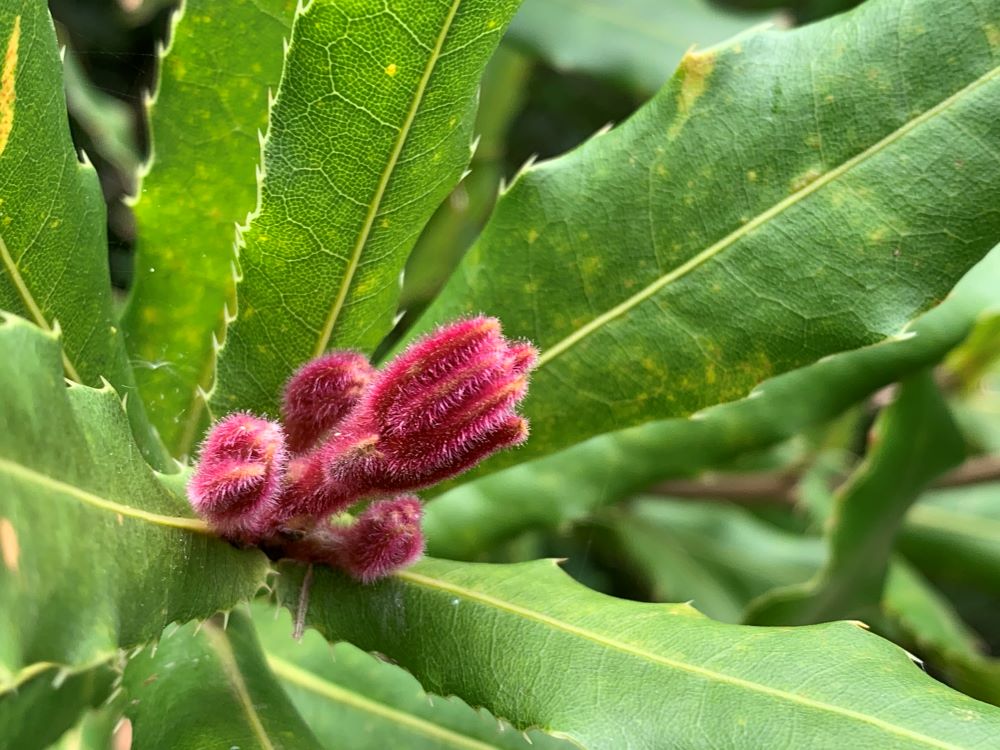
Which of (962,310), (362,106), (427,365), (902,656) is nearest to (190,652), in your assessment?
(427,365)

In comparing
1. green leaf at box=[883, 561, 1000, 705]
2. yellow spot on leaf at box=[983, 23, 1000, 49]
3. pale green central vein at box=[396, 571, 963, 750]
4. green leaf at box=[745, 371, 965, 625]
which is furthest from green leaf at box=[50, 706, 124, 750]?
green leaf at box=[883, 561, 1000, 705]

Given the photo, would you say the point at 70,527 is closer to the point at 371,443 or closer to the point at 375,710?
the point at 371,443

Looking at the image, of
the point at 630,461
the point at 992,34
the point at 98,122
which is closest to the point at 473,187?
the point at 98,122

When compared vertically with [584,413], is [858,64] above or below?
above

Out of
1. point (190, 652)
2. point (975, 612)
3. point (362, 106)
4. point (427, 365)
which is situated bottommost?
point (975, 612)

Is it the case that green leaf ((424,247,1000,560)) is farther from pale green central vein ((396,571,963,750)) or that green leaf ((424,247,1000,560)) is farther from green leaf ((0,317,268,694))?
green leaf ((0,317,268,694))

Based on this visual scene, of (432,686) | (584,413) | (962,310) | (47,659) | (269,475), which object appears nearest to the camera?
(47,659)

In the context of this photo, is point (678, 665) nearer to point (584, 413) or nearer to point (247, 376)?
point (584, 413)

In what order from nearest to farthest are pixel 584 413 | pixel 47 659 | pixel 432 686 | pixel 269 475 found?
pixel 47 659
pixel 269 475
pixel 432 686
pixel 584 413
